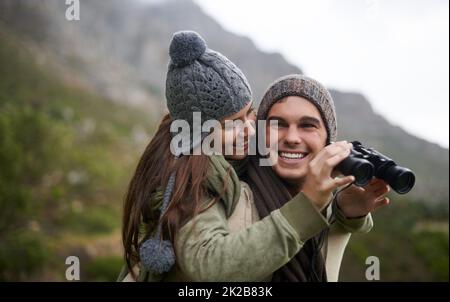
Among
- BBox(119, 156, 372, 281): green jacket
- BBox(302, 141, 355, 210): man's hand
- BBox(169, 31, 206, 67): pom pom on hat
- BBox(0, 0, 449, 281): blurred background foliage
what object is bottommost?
BBox(119, 156, 372, 281): green jacket

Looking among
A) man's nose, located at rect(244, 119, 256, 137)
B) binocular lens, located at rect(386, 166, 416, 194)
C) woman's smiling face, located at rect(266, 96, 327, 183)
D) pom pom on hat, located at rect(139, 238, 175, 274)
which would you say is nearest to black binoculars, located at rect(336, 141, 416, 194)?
binocular lens, located at rect(386, 166, 416, 194)

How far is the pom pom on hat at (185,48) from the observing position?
1.71 metres

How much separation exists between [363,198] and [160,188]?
29.3 inches

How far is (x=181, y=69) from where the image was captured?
1.75m

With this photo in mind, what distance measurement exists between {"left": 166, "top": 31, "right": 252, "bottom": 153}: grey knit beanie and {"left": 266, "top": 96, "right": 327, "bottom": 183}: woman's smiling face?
0.19 meters

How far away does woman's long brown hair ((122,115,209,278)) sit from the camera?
1.55m

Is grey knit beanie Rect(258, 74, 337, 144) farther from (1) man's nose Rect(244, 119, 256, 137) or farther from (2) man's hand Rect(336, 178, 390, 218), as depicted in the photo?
(2) man's hand Rect(336, 178, 390, 218)

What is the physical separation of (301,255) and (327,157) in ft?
1.36

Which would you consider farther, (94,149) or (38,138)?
(94,149)

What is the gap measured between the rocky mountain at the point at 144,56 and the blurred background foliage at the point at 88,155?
0.03 metres

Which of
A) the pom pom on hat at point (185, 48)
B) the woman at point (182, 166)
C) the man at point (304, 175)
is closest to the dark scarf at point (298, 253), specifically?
the man at point (304, 175)

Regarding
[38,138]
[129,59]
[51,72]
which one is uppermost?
[129,59]

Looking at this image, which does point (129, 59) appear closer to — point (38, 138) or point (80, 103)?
point (80, 103)

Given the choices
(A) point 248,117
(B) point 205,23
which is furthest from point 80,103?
(A) point 248,117
